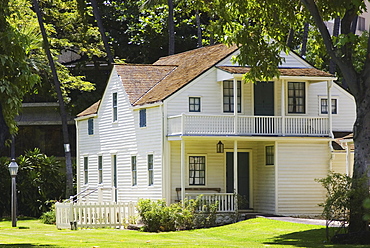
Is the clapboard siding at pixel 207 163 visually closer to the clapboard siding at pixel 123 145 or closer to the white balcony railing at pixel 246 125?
the clapboard siding at pixel 123 145

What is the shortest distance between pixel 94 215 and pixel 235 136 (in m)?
6.52

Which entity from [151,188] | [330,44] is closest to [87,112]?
[151,188]

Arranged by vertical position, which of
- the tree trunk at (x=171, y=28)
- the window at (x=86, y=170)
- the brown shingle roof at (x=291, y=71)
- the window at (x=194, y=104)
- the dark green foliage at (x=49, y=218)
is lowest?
the dark green foliage at (x=49, y=218)

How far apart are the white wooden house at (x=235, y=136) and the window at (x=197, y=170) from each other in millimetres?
42

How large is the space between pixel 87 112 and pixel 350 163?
1482 centimetres

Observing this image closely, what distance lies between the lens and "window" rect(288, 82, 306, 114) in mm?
33344

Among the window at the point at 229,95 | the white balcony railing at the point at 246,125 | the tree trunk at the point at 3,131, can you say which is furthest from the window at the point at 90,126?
the tree trunk at the point at 3,131

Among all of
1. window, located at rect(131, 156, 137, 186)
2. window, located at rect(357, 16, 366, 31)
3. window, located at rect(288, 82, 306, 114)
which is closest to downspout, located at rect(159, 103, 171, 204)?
window, located at rect(131, 156, 137, 186)

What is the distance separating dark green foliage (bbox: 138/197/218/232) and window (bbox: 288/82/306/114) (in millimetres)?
5917

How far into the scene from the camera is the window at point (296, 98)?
33.3 meters

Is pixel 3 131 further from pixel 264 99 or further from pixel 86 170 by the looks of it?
pixel 86 170

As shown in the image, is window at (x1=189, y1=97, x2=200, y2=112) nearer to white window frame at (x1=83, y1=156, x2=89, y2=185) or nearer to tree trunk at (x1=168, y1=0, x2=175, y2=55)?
white window frame at (x1=83, y1=156, x2=89, y2=185)

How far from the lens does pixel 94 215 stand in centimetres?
3148

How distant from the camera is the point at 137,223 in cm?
3219
